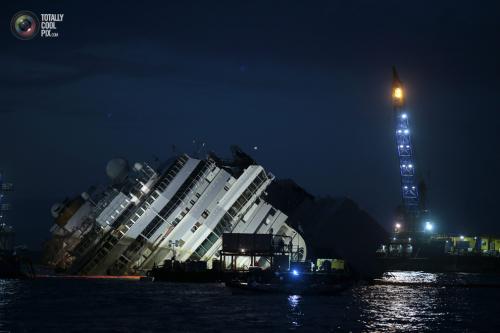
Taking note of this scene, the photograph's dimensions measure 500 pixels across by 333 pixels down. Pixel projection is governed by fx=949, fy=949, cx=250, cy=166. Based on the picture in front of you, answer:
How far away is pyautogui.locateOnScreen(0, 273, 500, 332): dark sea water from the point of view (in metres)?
64.8

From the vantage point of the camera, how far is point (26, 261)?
12731cm

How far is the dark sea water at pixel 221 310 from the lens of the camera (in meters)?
64.8

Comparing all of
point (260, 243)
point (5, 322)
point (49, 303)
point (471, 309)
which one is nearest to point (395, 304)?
point (471, 309)

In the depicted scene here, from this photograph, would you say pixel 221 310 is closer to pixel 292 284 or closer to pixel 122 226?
pixel 292 284

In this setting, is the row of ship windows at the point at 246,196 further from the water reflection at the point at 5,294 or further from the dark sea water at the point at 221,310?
the water reflection at the point at 5,294

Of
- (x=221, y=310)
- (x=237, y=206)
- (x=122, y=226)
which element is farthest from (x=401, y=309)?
(x=122, y=226)

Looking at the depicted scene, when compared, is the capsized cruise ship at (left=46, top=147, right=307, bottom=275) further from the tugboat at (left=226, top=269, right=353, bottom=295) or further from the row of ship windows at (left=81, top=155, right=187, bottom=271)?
the tugboat at (left=226, top=269, right=353, bottom=295)

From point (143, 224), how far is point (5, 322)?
1970 inches

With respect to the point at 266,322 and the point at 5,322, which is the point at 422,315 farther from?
the point at 5,322

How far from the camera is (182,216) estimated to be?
379 ft

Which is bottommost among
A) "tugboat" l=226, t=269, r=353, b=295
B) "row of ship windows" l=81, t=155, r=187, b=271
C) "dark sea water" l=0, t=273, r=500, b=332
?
"dark sea water" l=0, t=273, r=500, b=332

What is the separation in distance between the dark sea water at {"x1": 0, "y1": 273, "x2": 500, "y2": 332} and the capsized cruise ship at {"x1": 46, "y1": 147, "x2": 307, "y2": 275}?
8.58 metres

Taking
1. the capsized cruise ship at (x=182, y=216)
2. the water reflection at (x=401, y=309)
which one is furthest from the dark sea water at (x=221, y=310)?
the capsized cruise ship at (x=182, y=216)

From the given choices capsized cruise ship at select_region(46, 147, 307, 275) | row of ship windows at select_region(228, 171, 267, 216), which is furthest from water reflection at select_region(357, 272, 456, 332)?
row of ship windows at select_region(228, 171, 267, 216)
